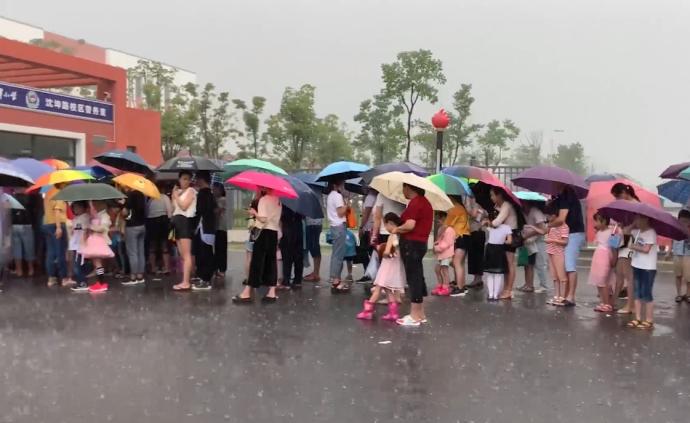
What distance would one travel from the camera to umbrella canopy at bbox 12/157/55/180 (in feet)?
33.1

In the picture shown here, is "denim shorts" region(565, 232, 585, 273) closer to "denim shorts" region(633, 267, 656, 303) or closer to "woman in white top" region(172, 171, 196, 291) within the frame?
"denim shorts" region(633, 267, 656, 303)

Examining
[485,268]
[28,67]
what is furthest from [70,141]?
[485,268]

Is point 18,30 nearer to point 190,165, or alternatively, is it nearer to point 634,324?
point 190,165

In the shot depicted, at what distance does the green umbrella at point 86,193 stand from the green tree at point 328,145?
23057mm

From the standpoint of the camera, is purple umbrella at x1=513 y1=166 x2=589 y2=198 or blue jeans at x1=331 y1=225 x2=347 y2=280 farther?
blue jeans at x1=331 y1=225 x2=347 y2=280

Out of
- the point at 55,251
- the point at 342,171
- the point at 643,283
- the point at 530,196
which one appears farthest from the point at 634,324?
the point at 55,251

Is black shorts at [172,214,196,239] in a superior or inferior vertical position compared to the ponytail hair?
inferior

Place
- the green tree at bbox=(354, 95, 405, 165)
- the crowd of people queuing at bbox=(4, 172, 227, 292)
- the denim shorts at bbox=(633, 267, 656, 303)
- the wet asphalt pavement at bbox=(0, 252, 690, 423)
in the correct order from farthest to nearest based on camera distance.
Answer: the green tree at bbox=(354, 95, 405, 165), the crowd of people queuing at bbox=(4, 172, 227, 292), the denim shorts at bbox=(633, 267, 656, 303), the wet asphalt pavement at bbox=(0, 252, 690, 423)

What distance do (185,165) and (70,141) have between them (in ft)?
43.7

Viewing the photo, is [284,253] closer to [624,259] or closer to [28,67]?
[624,259]

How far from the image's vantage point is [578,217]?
28.3ft

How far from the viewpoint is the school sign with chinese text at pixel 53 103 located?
59.6ft

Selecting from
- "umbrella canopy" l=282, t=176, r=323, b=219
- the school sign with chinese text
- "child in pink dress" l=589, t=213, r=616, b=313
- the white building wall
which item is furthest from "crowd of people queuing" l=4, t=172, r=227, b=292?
the white building wall

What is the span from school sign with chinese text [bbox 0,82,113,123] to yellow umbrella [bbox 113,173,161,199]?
10809 mm
